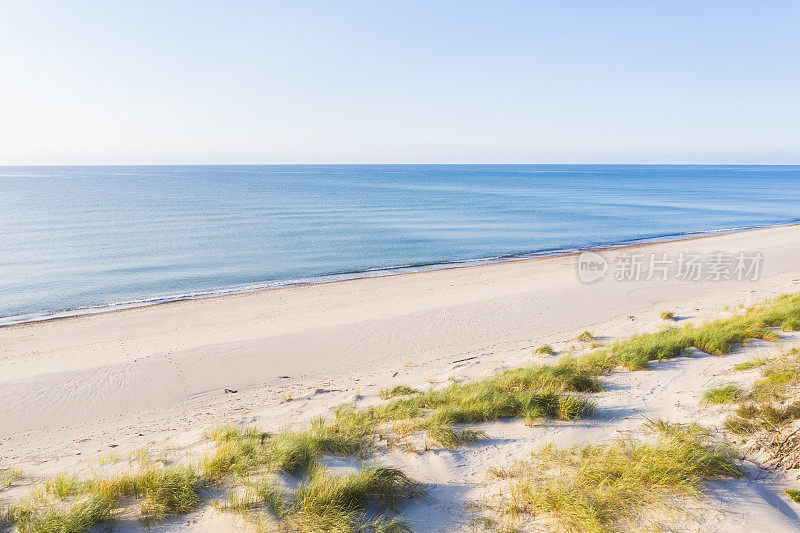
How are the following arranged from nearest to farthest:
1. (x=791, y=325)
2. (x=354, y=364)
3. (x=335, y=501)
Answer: (x=335, y=501) < (x=791, y=325) < (x=354, y=364)

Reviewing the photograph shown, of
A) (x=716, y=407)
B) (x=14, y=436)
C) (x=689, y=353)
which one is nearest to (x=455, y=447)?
(x=716, y=407)

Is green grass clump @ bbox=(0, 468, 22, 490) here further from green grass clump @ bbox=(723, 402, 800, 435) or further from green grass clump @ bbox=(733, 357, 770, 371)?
green grass clump @ bbox=(733, 357, 770, 371)

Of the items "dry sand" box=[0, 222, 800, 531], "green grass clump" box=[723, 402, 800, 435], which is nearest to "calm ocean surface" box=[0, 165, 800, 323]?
"dry sand" box=[0, 222, 800, 531]

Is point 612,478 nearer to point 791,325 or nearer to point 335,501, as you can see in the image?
point 335,501

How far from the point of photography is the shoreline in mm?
18984

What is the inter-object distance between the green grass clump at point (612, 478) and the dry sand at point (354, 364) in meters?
0.28

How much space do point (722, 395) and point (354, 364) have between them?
28.2ft

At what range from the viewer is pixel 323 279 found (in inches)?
998

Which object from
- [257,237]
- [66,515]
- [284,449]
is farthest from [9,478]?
[257,237]

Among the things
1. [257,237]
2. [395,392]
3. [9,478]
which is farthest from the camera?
[257,237]

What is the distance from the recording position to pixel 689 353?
9430 mm

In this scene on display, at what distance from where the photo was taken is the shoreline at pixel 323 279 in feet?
62.3

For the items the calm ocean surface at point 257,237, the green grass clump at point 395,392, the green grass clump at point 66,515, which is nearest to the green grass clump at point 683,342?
the green grass clump at point 395,392

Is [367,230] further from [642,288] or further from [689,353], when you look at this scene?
[689,353]
